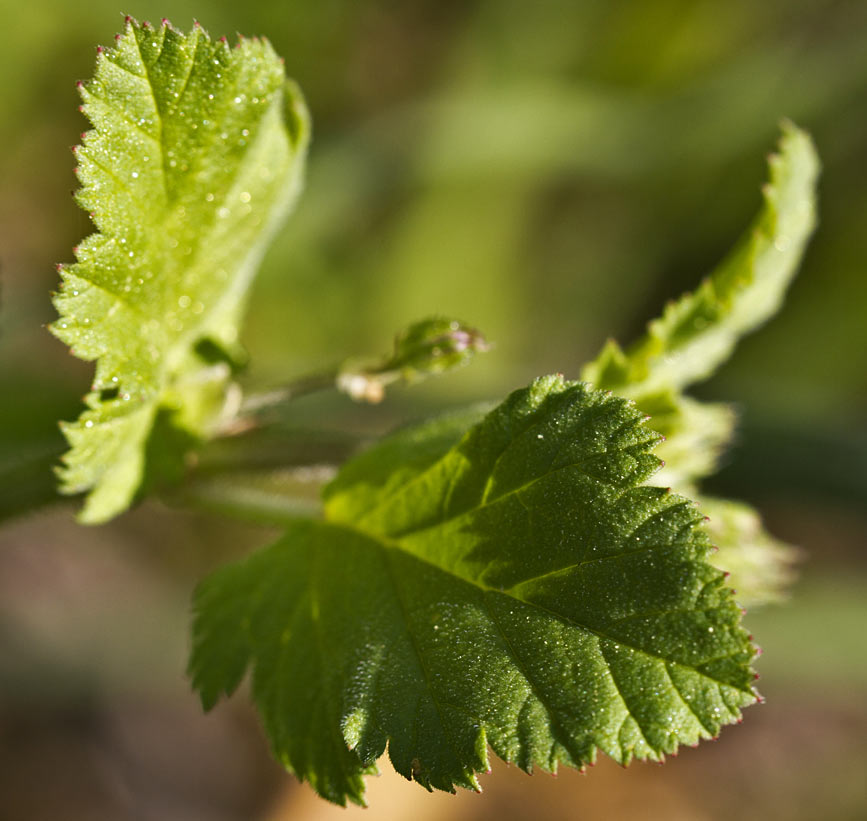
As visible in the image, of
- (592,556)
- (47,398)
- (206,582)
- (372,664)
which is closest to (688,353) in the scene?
(592,556)

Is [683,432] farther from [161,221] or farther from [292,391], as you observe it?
[161,221]

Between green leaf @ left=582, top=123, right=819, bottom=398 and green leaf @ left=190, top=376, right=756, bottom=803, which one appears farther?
green leaf @ left=582, top=123, right=819, bottom=398

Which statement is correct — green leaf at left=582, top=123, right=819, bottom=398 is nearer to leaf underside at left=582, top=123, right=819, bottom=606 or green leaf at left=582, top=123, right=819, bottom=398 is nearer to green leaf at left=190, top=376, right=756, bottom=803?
leaf underside at left=582, top=123, right=819, bottom=606

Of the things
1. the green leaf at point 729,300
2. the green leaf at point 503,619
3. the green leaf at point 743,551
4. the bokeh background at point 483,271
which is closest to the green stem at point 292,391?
the green leaf at point 503,619

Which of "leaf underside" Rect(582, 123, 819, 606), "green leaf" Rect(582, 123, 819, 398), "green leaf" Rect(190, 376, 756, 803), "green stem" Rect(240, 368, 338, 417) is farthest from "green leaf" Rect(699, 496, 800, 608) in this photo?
"green stem" Rect(240, 368, 338, 417)

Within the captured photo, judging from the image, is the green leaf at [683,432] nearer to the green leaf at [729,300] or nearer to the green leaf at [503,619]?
the green leaf at [729,300]
